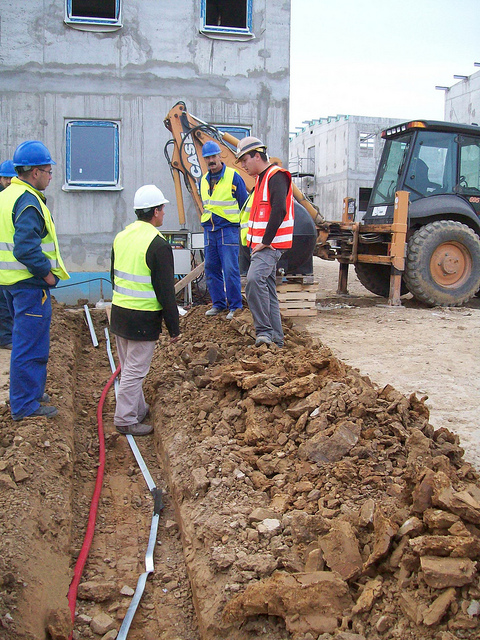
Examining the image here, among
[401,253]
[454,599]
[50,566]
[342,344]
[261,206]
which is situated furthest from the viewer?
[401,253]

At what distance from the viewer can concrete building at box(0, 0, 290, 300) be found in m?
10.4

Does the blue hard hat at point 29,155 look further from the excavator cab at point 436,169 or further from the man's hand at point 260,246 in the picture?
the excavator cab at point 436,169

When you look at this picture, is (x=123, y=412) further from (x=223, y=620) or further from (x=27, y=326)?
(x=223, y=620)

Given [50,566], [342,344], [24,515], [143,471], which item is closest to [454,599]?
[50,566]

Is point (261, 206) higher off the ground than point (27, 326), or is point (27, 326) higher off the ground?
point (261, 206)

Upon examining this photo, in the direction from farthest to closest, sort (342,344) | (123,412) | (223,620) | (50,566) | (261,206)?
(342,344), (261,206), (123,412), (50,566), (223,620)

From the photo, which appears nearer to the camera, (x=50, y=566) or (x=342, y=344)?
(x=50, y=566)

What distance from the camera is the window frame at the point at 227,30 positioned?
35.7 ft

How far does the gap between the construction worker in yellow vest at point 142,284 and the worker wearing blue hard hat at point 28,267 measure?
52cm

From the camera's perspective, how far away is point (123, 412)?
5.10 m

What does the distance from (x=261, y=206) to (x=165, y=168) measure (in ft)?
19.3

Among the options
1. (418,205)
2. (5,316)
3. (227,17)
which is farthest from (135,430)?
(227,17)

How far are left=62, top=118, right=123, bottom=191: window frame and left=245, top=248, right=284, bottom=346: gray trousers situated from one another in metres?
5.97

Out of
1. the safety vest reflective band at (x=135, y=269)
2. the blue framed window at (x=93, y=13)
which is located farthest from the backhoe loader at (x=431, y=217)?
the safety vest reflective band at (x=135, y=269)
